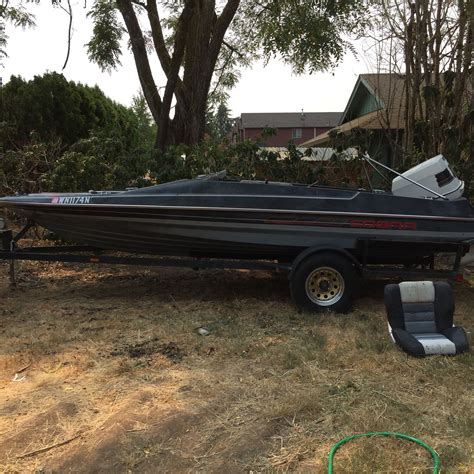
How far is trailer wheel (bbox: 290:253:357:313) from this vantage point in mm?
5574

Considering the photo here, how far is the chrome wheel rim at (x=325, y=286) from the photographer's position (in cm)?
562

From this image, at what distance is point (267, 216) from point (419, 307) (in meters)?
1.79

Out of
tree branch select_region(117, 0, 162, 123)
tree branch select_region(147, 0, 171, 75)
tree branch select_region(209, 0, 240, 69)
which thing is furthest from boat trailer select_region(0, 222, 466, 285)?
tree branch select_region(147, 0, 171, 75)

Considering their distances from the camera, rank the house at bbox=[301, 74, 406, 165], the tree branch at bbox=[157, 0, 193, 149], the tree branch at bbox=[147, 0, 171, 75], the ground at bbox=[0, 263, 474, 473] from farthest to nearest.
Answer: the tree branch at bbox=[147, 0, 171, 75] → the tree branch at bbox=[157, 0, 193, 149] → the house at bbox=[301, 74, 406, 165] → the ground at bbox=[0, 263, 474, 473]

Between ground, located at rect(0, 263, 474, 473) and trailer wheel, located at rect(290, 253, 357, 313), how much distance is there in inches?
6.8

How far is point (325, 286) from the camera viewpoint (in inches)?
224

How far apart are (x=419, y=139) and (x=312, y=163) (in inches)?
76.0

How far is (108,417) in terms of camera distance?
3.39m

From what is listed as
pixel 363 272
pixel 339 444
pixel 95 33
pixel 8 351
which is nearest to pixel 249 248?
pixel 363 272

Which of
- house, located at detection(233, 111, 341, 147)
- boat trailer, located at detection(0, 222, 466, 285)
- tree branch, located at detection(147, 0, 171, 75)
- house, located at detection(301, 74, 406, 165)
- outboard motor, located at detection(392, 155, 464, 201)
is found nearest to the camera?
boat trailer, located at detection(0, 222, 466, 285)

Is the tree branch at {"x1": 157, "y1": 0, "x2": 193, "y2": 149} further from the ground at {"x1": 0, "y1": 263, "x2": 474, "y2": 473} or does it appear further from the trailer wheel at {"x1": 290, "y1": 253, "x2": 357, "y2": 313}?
the trailer wheel at {"x1": 290, "y1": 253, "x2": 357, "y2": 313}

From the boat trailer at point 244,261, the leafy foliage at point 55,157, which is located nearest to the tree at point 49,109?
the leafy foliage at point 55,157

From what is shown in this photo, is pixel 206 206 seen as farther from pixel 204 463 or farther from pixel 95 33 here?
pixel 95 33

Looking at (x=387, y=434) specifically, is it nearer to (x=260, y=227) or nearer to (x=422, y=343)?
(x=422, y=343)
